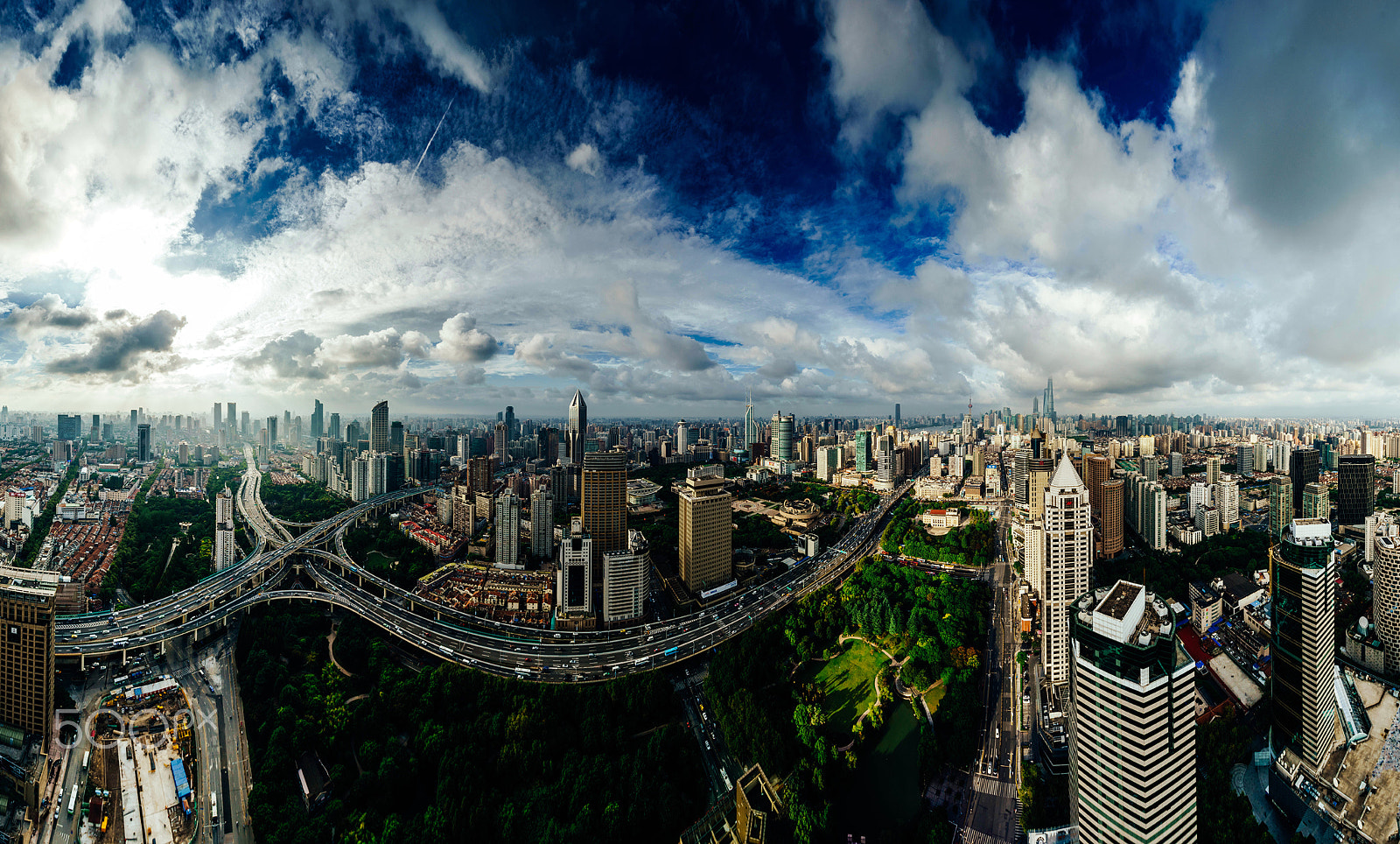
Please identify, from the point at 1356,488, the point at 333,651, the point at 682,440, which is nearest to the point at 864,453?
the point at 682,440

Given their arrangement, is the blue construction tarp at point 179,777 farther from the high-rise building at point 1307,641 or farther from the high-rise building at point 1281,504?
the high-rise building at point 1281,504

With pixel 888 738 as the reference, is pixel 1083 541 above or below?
above

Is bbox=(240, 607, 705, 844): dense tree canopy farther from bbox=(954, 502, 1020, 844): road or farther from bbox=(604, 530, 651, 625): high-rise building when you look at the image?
bbox=(954, 502, 1020, 844): road

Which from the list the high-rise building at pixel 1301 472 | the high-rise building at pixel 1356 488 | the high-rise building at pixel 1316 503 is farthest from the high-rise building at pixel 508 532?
the high-rise building at pixel 1356 488

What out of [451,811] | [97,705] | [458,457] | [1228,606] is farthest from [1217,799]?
[458,457]

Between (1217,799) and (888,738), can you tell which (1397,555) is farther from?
(888,738)
